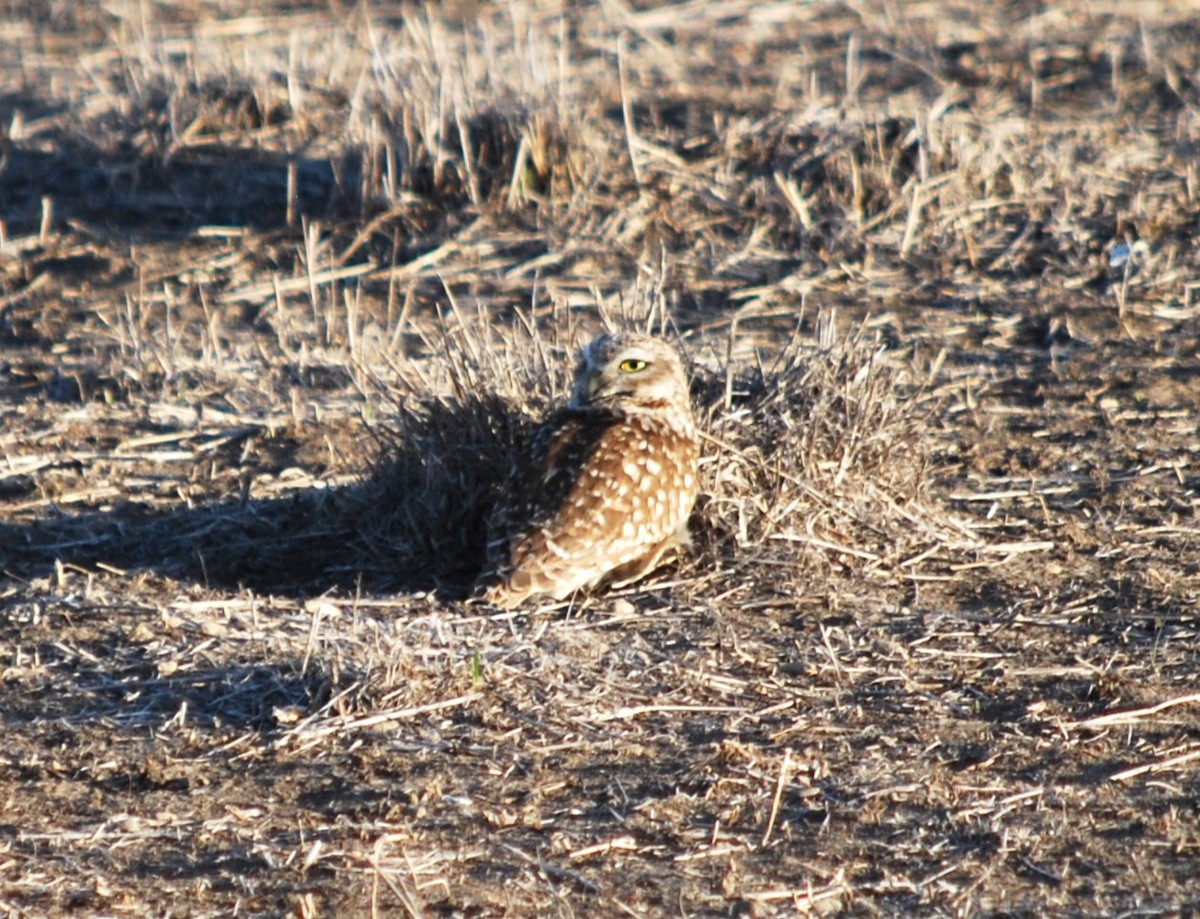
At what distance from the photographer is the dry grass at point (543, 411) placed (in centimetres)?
504

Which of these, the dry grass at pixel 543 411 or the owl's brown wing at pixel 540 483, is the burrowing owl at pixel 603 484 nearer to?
the owl's brown wing at pixel 540 483

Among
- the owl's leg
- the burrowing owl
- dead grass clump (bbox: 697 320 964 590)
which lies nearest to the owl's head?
the burrowing owl

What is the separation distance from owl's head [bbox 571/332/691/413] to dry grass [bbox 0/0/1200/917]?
337 millimetres

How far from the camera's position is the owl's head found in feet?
21.9

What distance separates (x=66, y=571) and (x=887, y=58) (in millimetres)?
7514

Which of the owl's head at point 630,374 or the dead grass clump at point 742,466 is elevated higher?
the owl's head at point 630,374

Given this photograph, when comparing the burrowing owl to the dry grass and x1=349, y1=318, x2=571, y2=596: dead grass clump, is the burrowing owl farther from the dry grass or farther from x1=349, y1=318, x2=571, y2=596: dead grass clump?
x1=349, y1=318, x2=571, y2=596: dead grass clump

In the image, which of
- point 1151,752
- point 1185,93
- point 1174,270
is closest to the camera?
point 1151,752

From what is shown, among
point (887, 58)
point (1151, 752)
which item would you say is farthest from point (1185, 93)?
point (1151, 752)

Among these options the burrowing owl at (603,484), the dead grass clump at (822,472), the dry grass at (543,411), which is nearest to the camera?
the dry grass at (543,411)

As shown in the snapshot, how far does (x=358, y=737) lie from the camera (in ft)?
18.3

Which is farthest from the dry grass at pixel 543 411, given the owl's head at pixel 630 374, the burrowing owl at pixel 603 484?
the owl's head at pixel 630 374

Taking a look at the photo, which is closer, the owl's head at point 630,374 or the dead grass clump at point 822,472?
the owl's head at point 630,374

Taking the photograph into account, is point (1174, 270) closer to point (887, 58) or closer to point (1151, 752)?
point (887, 58)
